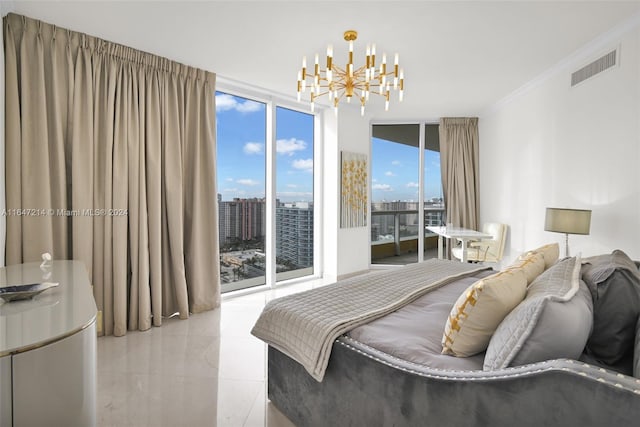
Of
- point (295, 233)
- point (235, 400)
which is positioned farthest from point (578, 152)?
point (235, 400)

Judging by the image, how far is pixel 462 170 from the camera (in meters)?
5.50

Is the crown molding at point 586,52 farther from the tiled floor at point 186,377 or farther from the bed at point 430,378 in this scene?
the tiled floor at point 186,377

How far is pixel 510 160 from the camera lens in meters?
4.64

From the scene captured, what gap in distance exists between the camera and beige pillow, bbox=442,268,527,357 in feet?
4.23

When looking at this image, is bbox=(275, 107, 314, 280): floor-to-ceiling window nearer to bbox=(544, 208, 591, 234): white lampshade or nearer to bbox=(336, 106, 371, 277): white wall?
bbox=(336, 106, 371, 277): white wall

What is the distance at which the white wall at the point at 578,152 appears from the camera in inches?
109

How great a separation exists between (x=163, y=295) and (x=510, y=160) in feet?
15.1

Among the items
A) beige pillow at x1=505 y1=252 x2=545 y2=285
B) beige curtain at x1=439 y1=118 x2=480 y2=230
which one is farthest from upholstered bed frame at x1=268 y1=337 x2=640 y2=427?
beige curtain at x1=439 y1=118 x2=480 y2=230

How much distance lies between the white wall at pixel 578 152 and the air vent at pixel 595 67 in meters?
0.05

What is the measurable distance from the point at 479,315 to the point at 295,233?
3.91m

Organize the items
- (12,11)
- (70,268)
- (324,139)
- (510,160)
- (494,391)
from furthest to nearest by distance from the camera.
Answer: (324,139) → (510,160) → (12,11) → (70,268) → (494,391)


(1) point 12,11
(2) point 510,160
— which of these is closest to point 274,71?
(1) point 12,11

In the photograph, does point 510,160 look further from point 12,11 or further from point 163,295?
point 12,11

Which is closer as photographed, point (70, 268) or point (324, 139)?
point (70, 268)
